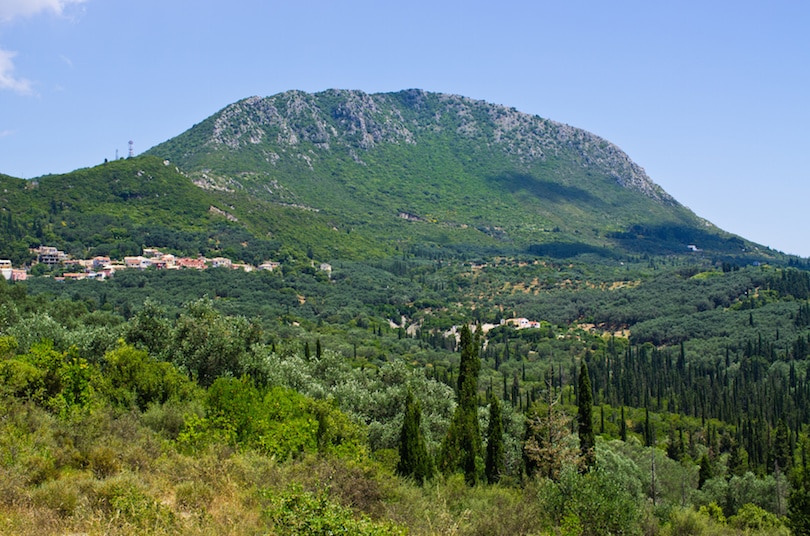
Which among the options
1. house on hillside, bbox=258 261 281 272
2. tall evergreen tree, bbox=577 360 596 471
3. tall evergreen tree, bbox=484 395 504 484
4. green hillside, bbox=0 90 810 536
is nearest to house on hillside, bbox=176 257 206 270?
green hillside, bbox=0 90 810 536

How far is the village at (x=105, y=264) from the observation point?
323 feet

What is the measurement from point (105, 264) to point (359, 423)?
9034cm

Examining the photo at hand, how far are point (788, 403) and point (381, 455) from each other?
2576 inches

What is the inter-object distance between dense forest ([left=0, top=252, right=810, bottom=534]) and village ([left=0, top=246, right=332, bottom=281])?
15.1ft

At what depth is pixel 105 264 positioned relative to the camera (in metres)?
108

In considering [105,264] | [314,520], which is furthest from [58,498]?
[105,264]

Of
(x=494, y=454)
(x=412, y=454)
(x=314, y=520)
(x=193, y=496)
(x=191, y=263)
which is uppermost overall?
(x=191, y=263)

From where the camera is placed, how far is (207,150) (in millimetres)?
198000

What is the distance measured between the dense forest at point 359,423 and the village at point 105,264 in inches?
181

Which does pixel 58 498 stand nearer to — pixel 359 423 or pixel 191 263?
pixel 359 423

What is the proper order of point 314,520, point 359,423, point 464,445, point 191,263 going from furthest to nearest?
point 191,263 → point 464,445 → point 359,423 → point 314,520

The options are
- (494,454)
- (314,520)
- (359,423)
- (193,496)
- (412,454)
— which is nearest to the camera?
(314,520)

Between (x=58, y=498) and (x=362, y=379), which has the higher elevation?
(x=58, y=498)

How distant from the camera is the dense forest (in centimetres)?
1250
